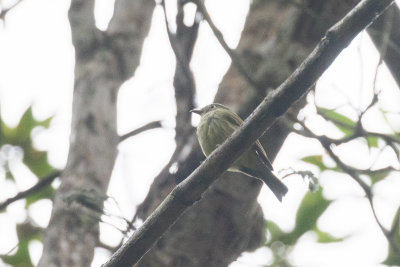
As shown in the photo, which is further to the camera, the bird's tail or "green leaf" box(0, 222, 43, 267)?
"green leaf" box(0, 222, 43, 267)

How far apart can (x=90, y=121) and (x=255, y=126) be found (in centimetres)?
133

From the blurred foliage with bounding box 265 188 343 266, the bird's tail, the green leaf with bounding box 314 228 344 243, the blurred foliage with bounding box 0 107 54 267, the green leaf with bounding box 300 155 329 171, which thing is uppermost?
the blurred foliage with bounding box 0 107 54 267

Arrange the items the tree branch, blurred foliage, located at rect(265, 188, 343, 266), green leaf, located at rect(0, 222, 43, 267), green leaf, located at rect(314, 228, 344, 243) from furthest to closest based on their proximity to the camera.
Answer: green leaf, located at rect(314, 228, 344, 243)
blurred foliage, located at rect(265, 188, 343, 266)
green leaf, located at rect(0, 222, 43, 267)
the tree branch

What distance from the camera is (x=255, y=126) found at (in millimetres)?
2438

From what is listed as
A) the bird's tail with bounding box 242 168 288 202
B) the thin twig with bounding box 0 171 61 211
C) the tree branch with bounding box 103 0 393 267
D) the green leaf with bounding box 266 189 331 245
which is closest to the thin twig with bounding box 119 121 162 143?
the thin twig with bounding box 0 171 61 211

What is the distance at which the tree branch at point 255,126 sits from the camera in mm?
2318

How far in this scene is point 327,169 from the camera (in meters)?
4.97

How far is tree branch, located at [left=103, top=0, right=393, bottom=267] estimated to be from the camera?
2318mm

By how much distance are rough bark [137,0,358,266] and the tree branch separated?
505mm

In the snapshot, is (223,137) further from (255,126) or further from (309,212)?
(255,126)

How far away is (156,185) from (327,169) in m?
2.04

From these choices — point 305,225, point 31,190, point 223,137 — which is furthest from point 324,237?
point 31,190

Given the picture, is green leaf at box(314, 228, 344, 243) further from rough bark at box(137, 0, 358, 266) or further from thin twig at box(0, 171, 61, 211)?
thin twig at box(0, 171, 61, 211)

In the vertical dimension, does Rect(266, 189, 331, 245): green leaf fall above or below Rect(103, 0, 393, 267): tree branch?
above
